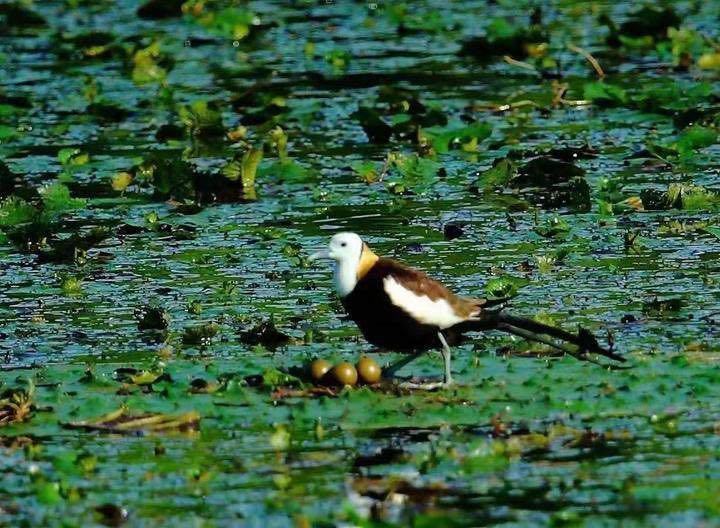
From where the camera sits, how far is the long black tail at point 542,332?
9031 mm

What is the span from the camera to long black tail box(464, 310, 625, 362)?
9031mm

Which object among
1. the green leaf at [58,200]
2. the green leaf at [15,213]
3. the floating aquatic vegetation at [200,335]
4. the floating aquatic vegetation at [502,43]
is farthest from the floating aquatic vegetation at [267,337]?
the floating aquatic vegetation at [502,43]

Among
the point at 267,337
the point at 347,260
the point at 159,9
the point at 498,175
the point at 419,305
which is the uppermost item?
the point at 347,260

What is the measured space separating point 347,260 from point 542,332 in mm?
991

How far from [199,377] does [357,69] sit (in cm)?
936

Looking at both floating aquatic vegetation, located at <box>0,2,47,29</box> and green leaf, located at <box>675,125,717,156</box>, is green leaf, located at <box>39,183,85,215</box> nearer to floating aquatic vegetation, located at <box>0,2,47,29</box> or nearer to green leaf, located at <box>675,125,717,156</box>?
green leaf, located at <box>675,125,717,156</box>

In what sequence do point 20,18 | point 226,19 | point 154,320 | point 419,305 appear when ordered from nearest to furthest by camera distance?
point 419,305, point 154,320, point 226,19, point 20,18

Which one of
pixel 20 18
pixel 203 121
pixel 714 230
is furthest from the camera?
pixel 20 18

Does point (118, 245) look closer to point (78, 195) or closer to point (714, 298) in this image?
point (78, 195)

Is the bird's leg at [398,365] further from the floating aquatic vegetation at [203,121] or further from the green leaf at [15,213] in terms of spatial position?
the floating aquatic vegetation at [203,121]

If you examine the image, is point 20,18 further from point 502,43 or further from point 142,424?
point 142,424

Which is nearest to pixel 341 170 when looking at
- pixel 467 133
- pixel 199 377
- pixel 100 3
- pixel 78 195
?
pixel 467 133

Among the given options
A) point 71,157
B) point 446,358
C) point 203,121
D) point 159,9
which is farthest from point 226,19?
point 446,358

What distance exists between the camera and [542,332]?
359 inches
